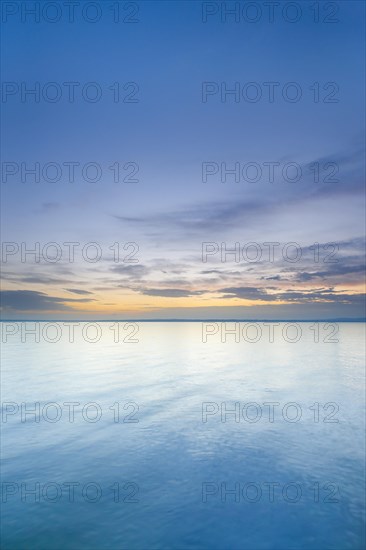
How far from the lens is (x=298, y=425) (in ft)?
82.3

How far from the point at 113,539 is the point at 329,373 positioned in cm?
4173

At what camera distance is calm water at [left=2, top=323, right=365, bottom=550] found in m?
12.7

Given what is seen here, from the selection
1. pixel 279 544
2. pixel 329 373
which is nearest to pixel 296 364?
pixel 329 373

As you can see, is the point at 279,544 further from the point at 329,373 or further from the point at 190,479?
the point at 329,373

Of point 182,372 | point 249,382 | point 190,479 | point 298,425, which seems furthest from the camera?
point 182,372

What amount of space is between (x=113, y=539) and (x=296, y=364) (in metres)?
48.9

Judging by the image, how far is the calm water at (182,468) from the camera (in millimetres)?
12711

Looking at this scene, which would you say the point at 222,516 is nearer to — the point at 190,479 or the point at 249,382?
the point at 190,479

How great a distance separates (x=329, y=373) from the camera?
48.2 meters

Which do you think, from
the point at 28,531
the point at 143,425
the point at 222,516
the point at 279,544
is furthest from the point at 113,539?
the point at 143,425

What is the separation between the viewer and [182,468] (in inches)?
706

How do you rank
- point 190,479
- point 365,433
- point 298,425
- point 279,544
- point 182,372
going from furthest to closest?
point 182,372, point 298,425, point 365,433, point 190,479, point 279,544

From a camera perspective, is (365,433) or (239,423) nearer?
(365,433)

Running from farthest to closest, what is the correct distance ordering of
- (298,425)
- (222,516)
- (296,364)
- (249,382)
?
1. (296,364)
2. (249,382)
3. (298,425)
4. (222,516)
